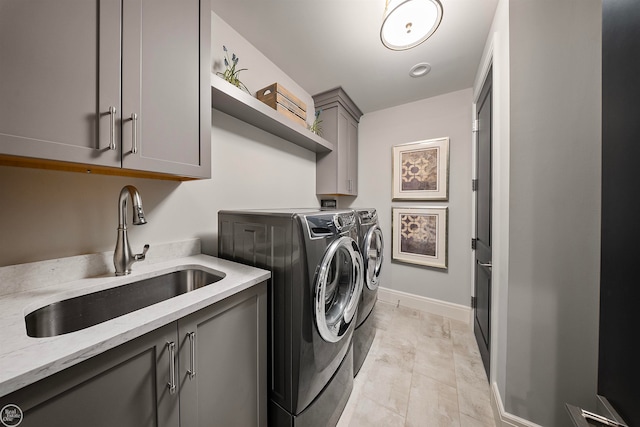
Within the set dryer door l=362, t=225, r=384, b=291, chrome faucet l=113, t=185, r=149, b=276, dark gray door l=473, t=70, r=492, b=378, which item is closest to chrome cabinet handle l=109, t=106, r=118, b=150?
chrome faucet l=113, t=185, r=149, b=276

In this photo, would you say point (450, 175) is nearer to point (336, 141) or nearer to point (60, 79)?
point (336, 141)

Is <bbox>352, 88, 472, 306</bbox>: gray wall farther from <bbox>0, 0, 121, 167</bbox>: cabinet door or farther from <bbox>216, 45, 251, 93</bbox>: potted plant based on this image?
<bbox>0, 0, 121, 167</bbox>: cabinet door

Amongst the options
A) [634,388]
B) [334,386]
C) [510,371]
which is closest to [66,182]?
[334,386]

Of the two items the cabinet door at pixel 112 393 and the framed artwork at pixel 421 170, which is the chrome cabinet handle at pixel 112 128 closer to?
the cabinet door at pixel 112 393

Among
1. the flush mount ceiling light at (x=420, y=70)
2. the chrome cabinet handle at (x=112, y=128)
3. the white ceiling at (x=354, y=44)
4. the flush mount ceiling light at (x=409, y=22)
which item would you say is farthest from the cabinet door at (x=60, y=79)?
the flush mount ceiling light at (x=420, y=70)

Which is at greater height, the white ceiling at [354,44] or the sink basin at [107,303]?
the white ceiling at [354,44]

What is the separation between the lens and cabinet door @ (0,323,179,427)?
473mm

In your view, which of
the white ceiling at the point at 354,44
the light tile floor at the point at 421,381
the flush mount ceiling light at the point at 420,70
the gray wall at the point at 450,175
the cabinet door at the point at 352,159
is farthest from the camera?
the cabinet door at the point at 352,159

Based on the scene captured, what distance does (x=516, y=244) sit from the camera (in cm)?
117

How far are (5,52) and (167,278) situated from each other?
40.2 inches

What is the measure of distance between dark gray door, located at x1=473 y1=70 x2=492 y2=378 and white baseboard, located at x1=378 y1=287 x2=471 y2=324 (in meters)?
0.25

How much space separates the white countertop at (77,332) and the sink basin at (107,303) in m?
0.04

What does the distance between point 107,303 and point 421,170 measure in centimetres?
296

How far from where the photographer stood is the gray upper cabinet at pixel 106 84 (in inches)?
25.2
